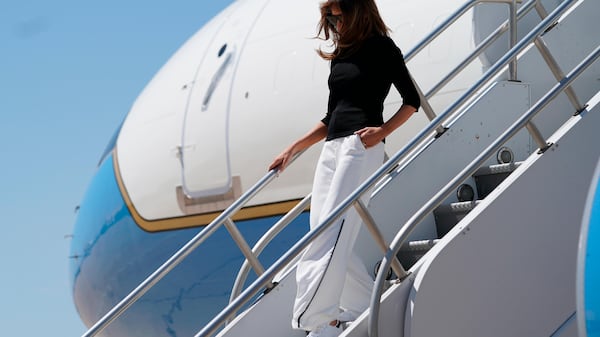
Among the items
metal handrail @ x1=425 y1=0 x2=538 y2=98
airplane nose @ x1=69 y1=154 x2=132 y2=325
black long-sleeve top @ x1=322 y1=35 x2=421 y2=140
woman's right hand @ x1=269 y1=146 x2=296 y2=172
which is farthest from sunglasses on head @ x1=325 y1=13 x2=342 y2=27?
airplane nose @ x1=69 y1=154 x2=132 y2=325

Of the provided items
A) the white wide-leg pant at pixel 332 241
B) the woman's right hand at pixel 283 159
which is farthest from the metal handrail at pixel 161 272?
the white wide-leg pant at pixel 332 241

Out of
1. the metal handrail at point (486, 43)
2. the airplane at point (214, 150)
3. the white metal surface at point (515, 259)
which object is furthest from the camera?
the airplane at point (214, 150)

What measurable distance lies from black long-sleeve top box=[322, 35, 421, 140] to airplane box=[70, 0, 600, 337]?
6.02ft

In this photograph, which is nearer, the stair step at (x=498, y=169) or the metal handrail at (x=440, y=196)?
the metal handrail at (x=440, y=196)

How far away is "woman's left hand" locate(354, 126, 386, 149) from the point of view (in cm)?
433

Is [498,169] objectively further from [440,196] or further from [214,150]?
[214,150]

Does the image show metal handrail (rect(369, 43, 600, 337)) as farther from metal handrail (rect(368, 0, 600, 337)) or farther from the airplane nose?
the airplane nose

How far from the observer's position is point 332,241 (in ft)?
14.5

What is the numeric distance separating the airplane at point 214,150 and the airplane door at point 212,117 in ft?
0.04

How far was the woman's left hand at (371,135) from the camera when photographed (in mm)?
4328

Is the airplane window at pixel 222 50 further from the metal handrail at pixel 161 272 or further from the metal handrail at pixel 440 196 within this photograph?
the metal handrail at pixel 440 196

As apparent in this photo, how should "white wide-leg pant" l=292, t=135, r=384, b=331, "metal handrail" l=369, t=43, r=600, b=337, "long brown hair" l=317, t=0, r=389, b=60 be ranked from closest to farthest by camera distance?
1. "metal handrail" l=369, t=43, r=600, b=337
2. "white wide-leg pant" l=292, t=135, r=384, b=331
3. "long brown hair" l=317, t=0, r=389, b=60

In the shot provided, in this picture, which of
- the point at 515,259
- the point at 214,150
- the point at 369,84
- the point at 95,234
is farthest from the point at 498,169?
the point at 95,234

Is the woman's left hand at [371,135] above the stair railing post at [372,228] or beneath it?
above
